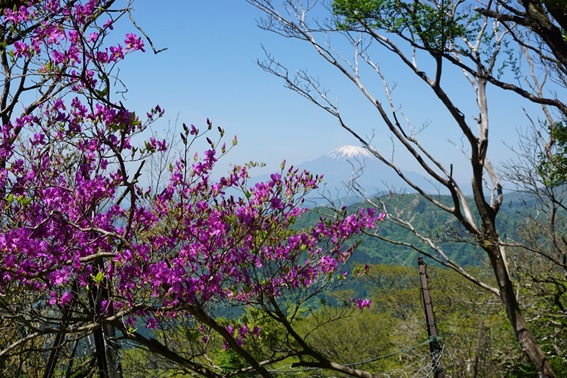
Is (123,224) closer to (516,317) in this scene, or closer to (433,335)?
(433,335)

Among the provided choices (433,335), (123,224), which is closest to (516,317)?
(433,335)

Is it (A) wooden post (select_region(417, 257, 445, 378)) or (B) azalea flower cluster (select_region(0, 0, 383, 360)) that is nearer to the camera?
(B) azalea flower cluster (select_region(0, 0, 383, 360))

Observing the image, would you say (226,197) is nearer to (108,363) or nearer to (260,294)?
(260,294)

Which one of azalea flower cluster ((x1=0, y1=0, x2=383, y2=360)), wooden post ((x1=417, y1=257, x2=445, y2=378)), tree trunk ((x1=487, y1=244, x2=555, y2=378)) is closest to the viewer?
azalea flower cluster ((x1=0, y1=0, x2=383, y2=360))

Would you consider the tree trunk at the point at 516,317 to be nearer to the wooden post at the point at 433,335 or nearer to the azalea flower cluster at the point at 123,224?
the wooden post at the point at 433,335

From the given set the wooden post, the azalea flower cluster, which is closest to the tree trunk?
the wooden post

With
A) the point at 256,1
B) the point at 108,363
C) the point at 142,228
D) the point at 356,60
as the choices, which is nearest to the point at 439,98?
the point at 356,60

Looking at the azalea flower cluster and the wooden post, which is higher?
the azalea flower cluster

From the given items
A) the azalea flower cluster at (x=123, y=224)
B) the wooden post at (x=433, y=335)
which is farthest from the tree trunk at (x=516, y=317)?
the azalea flower cluster at (x=123, y=224)

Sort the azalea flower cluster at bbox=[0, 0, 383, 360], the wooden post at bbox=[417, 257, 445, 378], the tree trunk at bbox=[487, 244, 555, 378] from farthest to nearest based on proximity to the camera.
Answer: the tree trunk at bbox=[487, 244, 555, 378] → the wooden post at bbox=[417, 257, 445, 378] → the azalea flower cluster at bbox=[0, 0, 383, 360]

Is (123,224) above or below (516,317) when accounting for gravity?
above

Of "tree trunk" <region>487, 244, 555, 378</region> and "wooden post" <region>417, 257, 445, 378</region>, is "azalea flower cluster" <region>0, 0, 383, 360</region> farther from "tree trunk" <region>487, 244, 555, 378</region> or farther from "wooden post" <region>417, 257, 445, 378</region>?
"tree trunk" <region>487, 244, 555, 378</region>

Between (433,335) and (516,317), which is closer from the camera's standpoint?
(433,335)

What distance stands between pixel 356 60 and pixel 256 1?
1789 mm
